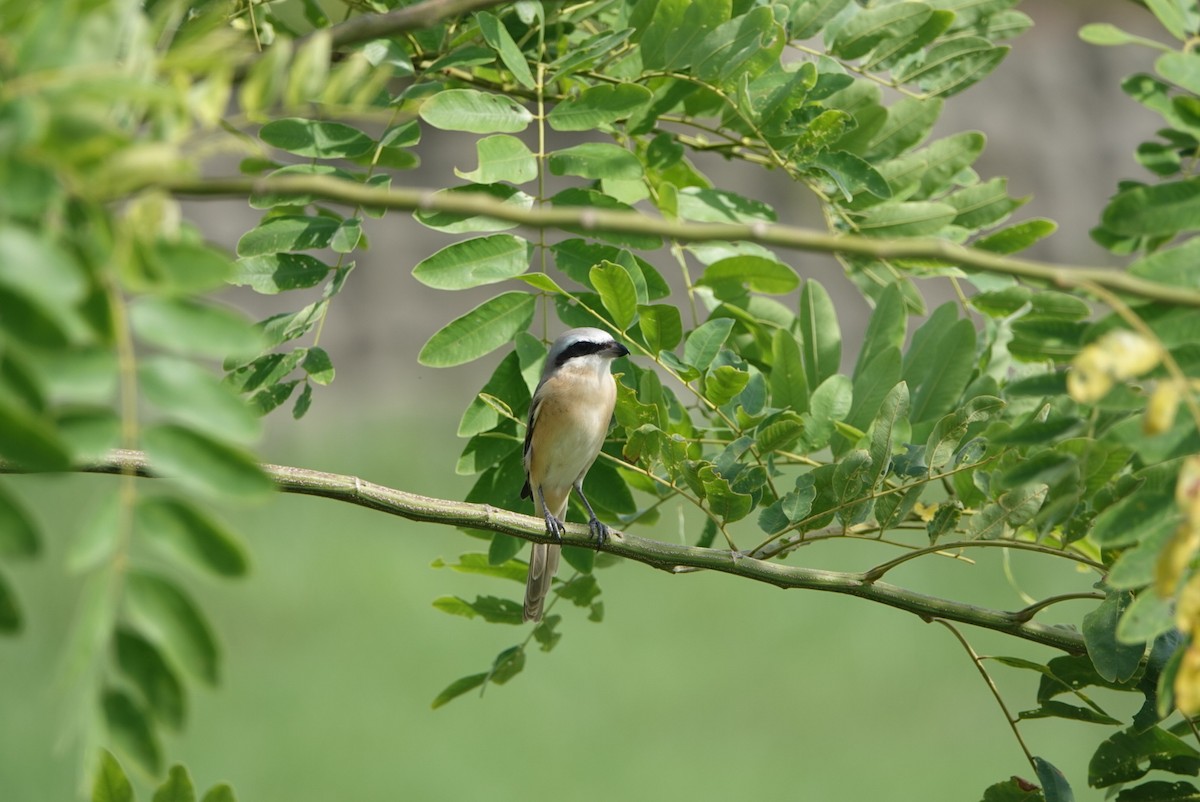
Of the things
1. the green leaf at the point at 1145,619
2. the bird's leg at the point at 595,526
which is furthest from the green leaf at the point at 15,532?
the bird's leg at the point at 595,526

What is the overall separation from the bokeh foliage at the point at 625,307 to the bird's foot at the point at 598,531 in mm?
103

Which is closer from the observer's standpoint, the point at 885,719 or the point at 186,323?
the point at 186,323

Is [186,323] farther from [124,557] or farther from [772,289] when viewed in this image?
[772,289]

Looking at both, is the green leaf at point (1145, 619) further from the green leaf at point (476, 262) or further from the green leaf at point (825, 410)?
the green leaf at point (476, 262)

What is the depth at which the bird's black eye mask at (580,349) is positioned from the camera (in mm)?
3617

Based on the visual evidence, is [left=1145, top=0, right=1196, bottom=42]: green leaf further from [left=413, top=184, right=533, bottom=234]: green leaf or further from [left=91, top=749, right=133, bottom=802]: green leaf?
[left=91, top=749, right=133, bottom=802]: green leaf

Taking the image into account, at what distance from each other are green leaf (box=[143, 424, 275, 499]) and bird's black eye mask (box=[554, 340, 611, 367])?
229cm

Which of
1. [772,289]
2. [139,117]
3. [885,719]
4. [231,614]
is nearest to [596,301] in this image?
[772,289]

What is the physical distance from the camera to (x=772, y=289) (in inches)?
119

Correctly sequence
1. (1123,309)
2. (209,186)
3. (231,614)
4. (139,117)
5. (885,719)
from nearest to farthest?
1. (209,186)
2. (1123,309)
3. (139,117)
4. (885,719)
5. (231,614)

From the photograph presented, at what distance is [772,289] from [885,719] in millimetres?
5593

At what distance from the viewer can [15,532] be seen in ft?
3.81

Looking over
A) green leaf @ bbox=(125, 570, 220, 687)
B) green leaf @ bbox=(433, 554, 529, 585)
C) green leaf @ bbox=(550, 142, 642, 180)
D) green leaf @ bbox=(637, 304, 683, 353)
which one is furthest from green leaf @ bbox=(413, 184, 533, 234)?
green leaf @ bbox=(125, 570, 220, 687)

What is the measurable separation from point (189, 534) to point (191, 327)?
0.21 metres
